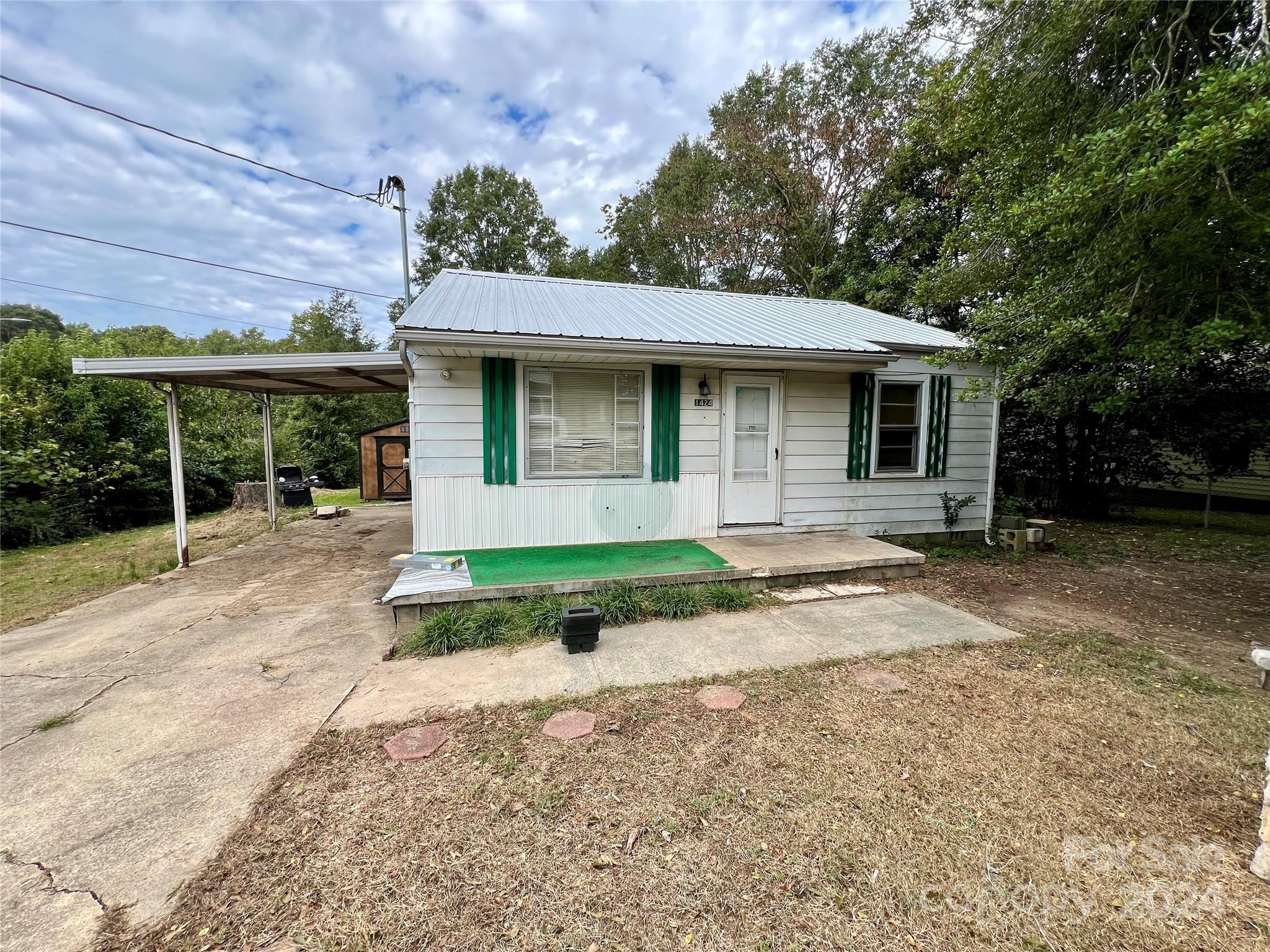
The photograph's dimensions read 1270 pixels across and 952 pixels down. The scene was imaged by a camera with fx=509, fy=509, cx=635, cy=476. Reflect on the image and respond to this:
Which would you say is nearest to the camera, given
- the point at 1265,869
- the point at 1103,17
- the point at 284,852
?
the point at 1265,869

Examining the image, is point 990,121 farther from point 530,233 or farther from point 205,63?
point 530,233

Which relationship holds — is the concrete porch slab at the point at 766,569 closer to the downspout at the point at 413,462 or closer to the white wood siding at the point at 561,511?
the white wood siding at the point at 561,511

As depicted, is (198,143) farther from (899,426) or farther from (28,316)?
(28,316)

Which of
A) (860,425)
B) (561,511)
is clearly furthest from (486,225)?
(860,425)

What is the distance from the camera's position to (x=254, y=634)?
14.3 ft

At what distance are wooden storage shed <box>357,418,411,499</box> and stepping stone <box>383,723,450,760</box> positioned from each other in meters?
10.7

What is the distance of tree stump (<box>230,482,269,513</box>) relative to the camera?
423 inches

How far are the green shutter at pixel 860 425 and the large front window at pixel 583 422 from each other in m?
2.89

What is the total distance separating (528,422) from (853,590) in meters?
3.85

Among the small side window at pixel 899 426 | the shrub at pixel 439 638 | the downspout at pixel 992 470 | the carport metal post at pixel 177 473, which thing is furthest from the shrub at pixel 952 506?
the carport metal post at pixel 177 473

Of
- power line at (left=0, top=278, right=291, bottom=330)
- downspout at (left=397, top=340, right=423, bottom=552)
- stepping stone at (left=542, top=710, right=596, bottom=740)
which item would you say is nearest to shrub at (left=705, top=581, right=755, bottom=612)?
stepping stone at (left=542, top=710, right=596, bottom=740)

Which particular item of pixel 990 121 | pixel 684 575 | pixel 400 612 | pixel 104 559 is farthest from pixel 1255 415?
pixel 104 559

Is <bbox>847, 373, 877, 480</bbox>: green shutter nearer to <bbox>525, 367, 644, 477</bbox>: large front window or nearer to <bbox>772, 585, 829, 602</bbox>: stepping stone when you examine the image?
<bbox>772, 585, 829, 602</bbox>: stepping stone

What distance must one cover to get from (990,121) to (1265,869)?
555 centimetres
